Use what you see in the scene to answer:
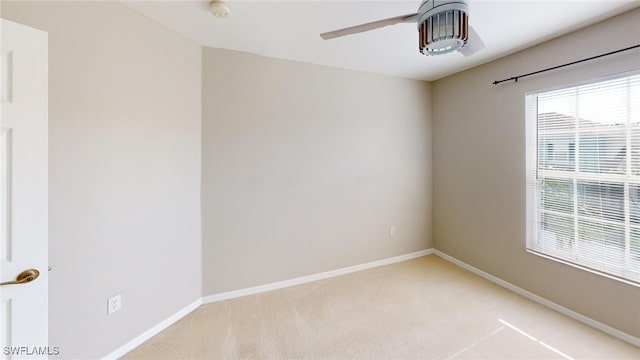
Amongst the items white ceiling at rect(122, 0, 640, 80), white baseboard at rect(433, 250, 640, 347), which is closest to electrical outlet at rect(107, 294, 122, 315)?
white ceiling at rect(122, 0, 640, 80)

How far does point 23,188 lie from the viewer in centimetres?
109

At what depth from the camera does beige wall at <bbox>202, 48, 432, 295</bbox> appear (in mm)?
2551

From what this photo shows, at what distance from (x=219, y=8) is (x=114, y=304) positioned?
2.27m

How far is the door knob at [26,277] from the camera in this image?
3.43ft

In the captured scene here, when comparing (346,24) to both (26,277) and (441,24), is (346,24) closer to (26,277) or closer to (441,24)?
(441,24)

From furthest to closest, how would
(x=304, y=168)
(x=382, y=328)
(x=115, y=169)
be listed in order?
(x=304, y=168) → (x=382, y=328) → (x=115, y=169)

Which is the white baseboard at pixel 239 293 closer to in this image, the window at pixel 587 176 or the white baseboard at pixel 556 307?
the white baseboard at pixel 556 307

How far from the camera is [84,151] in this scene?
164 centimetres

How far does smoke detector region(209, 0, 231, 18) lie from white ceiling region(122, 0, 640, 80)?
0.17 ft

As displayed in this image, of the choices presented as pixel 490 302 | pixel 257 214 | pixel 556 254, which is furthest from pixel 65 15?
pixel 556 254

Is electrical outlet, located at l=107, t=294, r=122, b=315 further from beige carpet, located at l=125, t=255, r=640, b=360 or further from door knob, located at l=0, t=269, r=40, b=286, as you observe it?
door knob, located at l=0, t=269, r=40, b=286

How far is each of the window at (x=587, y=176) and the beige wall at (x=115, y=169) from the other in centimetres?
343

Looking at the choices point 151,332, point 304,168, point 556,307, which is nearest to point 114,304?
point 151,332

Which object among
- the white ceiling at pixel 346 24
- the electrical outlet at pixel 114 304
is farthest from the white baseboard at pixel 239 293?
the white ceiling at pixel 346 24
